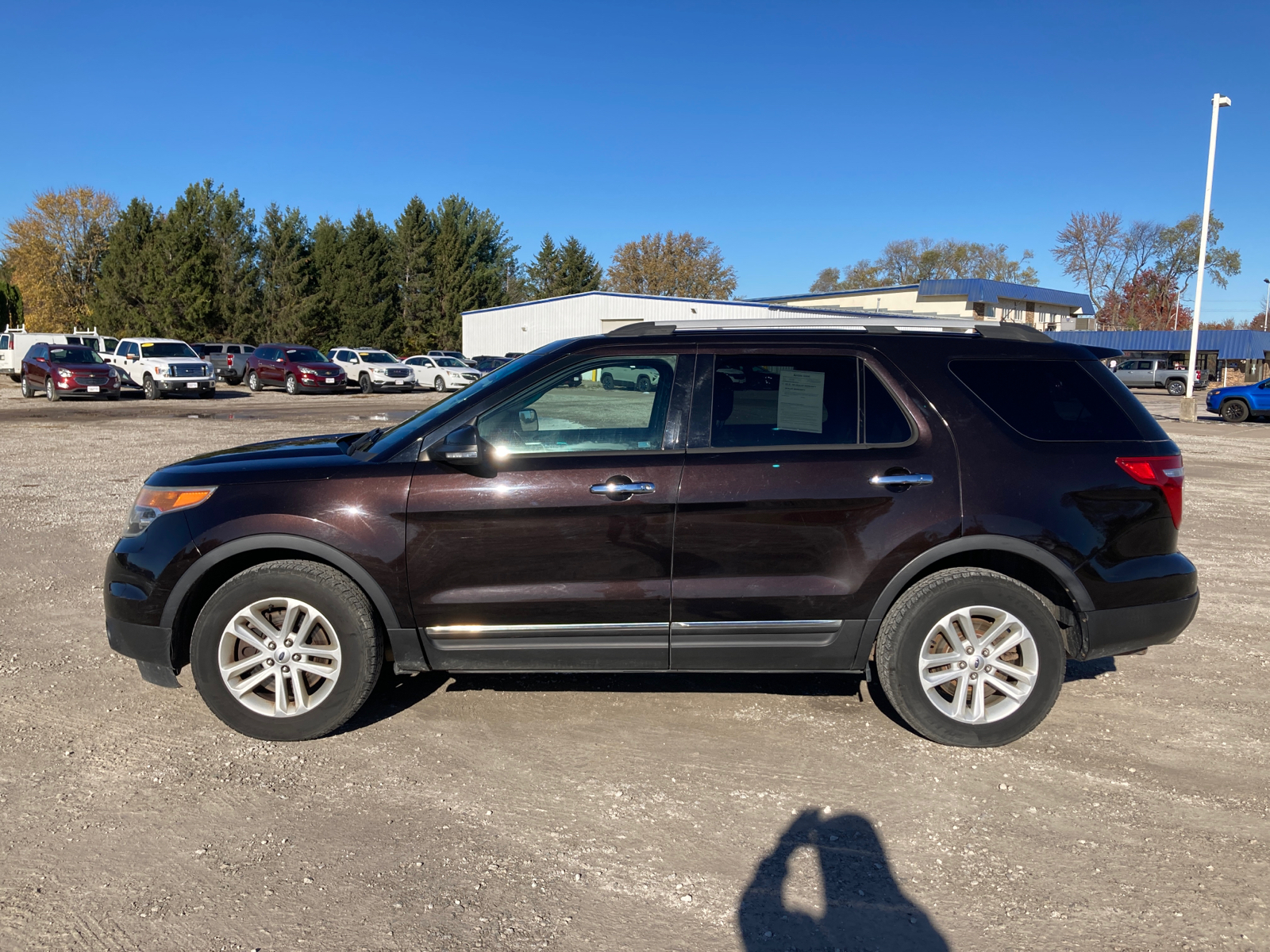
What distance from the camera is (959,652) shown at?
162 inches

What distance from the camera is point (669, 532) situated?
13.2 feet

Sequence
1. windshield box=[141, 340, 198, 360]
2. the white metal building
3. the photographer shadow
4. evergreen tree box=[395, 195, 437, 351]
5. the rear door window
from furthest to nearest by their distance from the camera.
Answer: evergreen tree box=[395, 195, 437, 351]
the white metal building
windshield box=[141, 340, 198, 360]
the rear door window
the photographer shadow

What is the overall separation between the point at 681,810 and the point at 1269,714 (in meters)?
3.12

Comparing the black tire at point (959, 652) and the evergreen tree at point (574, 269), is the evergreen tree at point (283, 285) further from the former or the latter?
the black tire at point (959, 652)

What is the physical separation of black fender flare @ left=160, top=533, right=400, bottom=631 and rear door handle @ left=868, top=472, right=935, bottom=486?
217cm

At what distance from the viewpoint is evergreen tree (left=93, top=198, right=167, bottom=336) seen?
2395 inches

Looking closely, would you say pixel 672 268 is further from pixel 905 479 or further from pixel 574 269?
pixel 905 479

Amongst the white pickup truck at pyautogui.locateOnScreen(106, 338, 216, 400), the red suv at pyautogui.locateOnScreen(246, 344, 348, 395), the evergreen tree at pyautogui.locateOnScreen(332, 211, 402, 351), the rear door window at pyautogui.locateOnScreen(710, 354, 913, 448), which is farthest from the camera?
the evergreen tree at pyautogui.locateOnScreen(332, 211, 402, 351)

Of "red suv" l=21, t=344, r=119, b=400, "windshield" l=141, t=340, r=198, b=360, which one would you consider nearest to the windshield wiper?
"red suv" l=21, t=344, r=119, b=400

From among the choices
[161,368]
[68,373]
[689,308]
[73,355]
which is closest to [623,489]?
[68,373]

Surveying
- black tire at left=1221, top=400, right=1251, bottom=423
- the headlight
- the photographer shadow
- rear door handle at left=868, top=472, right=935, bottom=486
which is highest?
black tire at left=1221, top=400, right=1251, bottom=423

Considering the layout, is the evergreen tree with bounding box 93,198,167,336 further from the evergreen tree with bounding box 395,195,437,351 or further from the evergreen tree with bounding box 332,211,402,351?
the evergreen tree with bounding box 395,195,437,351

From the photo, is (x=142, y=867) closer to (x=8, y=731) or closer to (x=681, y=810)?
(x=8, y=731)

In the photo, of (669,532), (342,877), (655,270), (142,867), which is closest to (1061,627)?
(669,532)
